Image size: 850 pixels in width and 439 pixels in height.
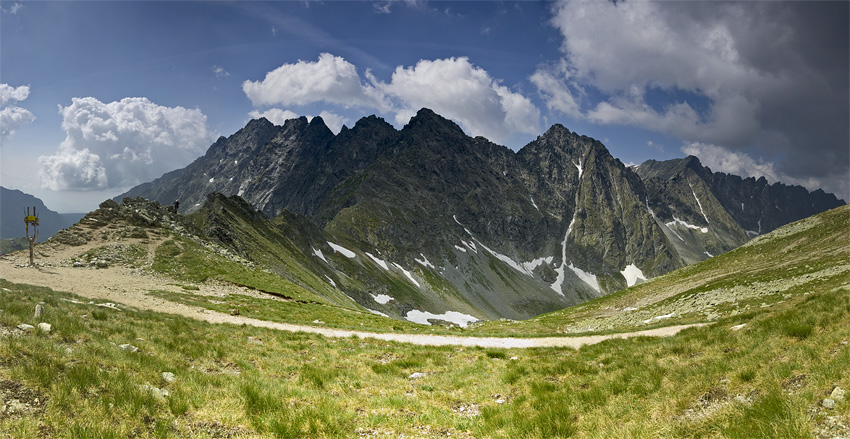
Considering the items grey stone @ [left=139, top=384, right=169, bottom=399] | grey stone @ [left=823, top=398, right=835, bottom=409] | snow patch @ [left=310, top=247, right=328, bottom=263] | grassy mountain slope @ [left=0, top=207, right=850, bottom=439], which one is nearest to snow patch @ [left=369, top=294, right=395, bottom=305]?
snow patch @ [left=310, top=247, right=328, bottom=263]

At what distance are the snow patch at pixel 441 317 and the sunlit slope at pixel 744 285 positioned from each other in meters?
82.8

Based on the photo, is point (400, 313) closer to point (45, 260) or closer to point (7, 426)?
point (45, 260)

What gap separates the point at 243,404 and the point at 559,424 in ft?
24.0

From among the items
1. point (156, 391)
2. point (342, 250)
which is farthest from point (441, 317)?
point (156, 391)

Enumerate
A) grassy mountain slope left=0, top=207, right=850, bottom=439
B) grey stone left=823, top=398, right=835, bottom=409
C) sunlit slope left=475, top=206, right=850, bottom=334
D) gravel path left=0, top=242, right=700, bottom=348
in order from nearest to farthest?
1. grey stone left=823, top=398, right=835, bottom=409
2. grassy mountain slope left=0, top=207, right=850, bottom=439
3. gravel path left=0, top=242, right=700, bottom=348
4. sunlit slope left=475, top=206, right=850, bottom=334

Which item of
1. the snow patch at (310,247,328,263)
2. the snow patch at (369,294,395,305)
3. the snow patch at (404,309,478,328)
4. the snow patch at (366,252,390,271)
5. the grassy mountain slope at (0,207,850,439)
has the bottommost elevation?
the snow patch at (404,309,478,328)

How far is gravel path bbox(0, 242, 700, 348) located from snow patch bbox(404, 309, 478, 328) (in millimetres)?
109038

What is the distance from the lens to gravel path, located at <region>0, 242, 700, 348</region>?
2372cm

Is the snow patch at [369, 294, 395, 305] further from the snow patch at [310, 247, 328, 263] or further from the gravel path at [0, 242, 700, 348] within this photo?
the gravel path at [0, 242, 700, 348]

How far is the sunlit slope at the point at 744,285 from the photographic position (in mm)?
35812

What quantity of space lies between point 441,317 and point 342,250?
54044 millimetres

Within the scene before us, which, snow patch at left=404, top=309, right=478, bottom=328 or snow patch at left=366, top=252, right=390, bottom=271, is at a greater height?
snow patch at left=366, top=252, right=390, bottom=271

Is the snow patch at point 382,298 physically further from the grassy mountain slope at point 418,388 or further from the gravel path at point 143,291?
→ the grassy mountain slope at point 418,388

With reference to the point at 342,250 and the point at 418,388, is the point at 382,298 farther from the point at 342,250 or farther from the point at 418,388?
Result: the point at 418,388
